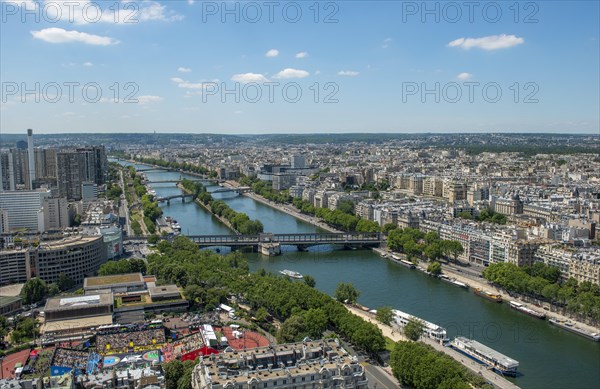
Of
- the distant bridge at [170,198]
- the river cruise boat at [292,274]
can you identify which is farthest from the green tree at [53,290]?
the distant bridge at [170,198]

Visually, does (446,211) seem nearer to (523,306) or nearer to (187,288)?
(523,306)

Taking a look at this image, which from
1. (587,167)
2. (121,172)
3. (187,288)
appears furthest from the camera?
(121,172)

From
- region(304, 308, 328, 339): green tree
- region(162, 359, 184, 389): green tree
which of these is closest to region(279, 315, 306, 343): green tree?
region(304, 308, 328, 339): green tree

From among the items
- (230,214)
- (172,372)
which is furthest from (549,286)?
(230,214)

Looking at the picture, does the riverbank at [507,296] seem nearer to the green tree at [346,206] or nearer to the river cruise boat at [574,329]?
the river cruise boat at [574,329]

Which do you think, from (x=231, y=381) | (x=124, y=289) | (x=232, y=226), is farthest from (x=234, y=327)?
(x=232, y=226)

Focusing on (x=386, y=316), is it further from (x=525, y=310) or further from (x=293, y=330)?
(x=525, y=310)
